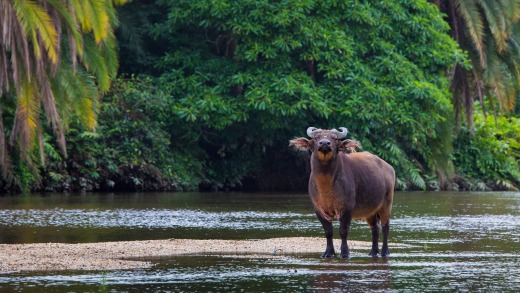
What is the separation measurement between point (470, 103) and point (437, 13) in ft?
15.5

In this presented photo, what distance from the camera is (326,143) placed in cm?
1327

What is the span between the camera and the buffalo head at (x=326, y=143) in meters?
13.3

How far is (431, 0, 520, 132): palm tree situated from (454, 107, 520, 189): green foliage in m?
0.98

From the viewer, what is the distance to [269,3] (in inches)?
1270

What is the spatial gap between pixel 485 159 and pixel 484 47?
3.95m

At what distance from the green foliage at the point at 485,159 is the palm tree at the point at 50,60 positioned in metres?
17.0

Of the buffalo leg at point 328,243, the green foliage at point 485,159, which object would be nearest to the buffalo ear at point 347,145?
the buffalo leg at point 328,243

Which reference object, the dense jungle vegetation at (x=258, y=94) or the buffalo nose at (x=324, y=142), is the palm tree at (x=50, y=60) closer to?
the dense jungle vegetation at (x=258, y=94)

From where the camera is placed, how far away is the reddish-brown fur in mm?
13516

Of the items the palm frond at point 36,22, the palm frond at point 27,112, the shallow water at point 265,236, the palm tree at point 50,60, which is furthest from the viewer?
the palm frond at point 27,112

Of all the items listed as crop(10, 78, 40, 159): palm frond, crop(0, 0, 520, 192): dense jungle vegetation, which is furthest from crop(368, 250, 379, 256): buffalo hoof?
crop(0, 0, 520, 192): dense jungle vegetation

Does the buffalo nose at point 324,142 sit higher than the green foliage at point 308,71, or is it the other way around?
the green foliage at point 308,71

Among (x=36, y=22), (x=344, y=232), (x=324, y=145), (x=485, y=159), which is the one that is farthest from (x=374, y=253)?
(x=485, y=159)

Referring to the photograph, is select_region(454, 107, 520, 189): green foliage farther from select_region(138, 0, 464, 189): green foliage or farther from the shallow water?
the shallow water
